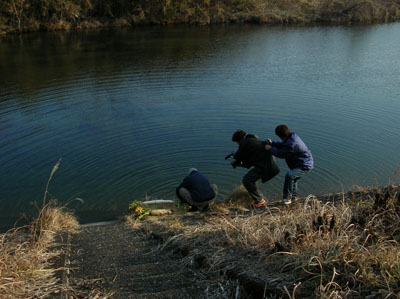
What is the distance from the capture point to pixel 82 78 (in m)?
23.2

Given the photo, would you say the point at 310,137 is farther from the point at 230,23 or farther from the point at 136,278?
the point at 230,23

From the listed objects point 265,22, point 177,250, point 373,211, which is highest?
point 265,22

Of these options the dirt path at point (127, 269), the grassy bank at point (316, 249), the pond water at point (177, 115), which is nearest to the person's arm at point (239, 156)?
the pond water at point (177, 115)

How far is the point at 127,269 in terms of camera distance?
17.4ft

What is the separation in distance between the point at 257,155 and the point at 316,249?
430 cm

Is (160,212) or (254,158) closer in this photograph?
(254,158)

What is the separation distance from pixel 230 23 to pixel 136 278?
47165 millimetres

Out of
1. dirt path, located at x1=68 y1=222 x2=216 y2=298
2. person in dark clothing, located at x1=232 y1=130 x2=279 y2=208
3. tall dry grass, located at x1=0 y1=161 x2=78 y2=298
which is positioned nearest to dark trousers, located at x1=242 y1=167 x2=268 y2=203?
person in dark clothing, located at x1=232 y1=130 x2=279 y2=208

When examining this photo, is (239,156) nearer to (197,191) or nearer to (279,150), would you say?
(279,150)

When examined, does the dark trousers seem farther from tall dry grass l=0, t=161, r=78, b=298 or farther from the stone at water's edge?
tall dry grass l=0, t=161, r=78, b=298

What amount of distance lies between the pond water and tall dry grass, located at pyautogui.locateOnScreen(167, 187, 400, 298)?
477 cm

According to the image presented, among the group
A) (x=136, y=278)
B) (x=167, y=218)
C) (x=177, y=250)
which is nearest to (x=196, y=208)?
(x=167, y=218)

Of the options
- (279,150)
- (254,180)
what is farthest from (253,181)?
(279,150)

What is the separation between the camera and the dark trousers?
874 cm
